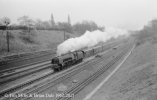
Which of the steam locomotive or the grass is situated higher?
the grass

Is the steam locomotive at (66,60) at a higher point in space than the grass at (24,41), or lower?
lower

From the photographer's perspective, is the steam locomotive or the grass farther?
the grass

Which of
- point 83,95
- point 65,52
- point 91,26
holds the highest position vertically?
point 91,26

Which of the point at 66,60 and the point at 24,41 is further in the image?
the point at 24,41

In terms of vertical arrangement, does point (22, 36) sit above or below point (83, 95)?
above

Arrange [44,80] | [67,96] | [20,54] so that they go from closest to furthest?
[67,96] → [44,80] → [20,54]

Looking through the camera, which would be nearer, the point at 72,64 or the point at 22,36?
the point at 72,64

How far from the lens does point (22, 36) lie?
Result: 1938 inches

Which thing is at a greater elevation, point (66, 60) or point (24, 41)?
point (24, 41)

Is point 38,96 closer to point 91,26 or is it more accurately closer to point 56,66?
point 56,66

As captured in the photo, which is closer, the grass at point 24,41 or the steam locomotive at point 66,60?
the steam locomotive at point 66,60

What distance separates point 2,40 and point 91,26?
5796 centimetres

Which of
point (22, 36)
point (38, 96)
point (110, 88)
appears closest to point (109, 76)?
point (110, 88)

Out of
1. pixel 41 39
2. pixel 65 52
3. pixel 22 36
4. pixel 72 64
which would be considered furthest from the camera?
pixel 41 39
